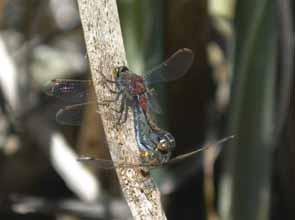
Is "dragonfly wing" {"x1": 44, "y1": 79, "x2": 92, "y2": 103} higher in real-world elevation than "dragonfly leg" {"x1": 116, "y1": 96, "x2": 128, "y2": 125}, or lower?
higher

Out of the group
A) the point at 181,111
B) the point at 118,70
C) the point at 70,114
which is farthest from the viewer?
the point at 181,111

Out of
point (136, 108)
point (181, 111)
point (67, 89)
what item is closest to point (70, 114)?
point (67, 89)

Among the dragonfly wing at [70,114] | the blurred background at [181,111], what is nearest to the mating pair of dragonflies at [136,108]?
the dragonfly wing at [70,114]

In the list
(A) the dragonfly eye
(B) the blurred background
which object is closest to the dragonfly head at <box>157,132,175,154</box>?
(A) the dragonfly eye

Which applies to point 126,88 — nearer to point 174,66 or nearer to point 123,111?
point 123,111

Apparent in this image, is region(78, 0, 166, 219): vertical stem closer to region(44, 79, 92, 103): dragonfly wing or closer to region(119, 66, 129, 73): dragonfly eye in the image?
region(119, 66, 129, 73): dragonfly eye
